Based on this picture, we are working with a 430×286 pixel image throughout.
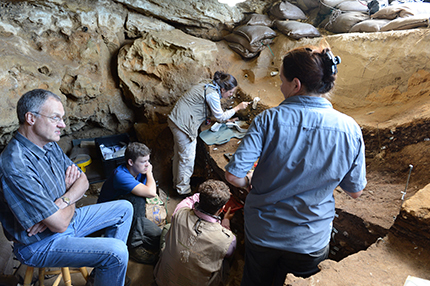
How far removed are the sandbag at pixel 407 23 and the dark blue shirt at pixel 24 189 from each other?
4.58 metres

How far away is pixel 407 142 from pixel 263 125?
2.45 meters

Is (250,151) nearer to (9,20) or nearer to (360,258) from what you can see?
(360,258)

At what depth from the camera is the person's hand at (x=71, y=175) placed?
2.18 m

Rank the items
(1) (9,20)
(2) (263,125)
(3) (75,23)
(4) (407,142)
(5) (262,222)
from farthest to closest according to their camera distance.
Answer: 1. (3) (75,23)
2. (1) (9,20)
3. (4) (407,142)
4. (5) (262,222)
5. (2) (263,125)

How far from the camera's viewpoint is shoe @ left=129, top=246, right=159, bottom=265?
297 centimetres

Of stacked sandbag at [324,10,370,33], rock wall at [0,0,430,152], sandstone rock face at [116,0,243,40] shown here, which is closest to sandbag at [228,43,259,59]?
rock wall at [0,0,430,152]

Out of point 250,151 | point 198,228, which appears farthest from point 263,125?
point 198,228

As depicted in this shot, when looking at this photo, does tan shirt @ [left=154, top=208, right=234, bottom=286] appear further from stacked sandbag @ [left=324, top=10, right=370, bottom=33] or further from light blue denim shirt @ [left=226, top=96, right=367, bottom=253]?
stacked sandbag @ [left=324, top=10, right=370, bottom=33]

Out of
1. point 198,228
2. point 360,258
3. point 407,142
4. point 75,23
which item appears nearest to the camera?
point 360,258

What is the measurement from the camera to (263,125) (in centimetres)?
139

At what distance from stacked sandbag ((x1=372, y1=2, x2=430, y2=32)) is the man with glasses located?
437cm

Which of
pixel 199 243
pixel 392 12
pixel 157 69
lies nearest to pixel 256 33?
pixel 157 69

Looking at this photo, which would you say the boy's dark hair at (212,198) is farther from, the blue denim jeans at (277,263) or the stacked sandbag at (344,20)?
the stacked sandbag at (344,20)

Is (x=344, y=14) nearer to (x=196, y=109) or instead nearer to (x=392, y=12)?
(x=392, y=12)
